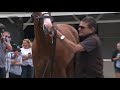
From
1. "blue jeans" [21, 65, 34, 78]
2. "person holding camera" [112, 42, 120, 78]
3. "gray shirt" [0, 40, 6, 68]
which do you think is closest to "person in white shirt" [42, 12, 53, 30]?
"blue jeans" [21, 65, 34, 78]

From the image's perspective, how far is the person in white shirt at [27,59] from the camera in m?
4.00

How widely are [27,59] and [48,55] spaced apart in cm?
67

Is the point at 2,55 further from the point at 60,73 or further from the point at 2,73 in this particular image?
the point at 60,73

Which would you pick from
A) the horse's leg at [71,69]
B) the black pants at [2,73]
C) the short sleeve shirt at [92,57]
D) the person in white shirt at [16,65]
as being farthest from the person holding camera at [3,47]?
the short sleeve shirt at [92,57]

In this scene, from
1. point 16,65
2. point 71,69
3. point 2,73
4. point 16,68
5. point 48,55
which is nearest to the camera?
point 48,55

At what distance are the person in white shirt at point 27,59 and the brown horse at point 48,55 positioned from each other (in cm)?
18

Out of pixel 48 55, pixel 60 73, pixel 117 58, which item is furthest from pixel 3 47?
pixel 117 58

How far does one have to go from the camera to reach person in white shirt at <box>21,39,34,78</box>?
4.00 m

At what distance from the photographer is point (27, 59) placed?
4.32 metres

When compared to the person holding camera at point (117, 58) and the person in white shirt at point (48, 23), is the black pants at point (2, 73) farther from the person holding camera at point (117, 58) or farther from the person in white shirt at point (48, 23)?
the person holding camera at point (117, 58)
